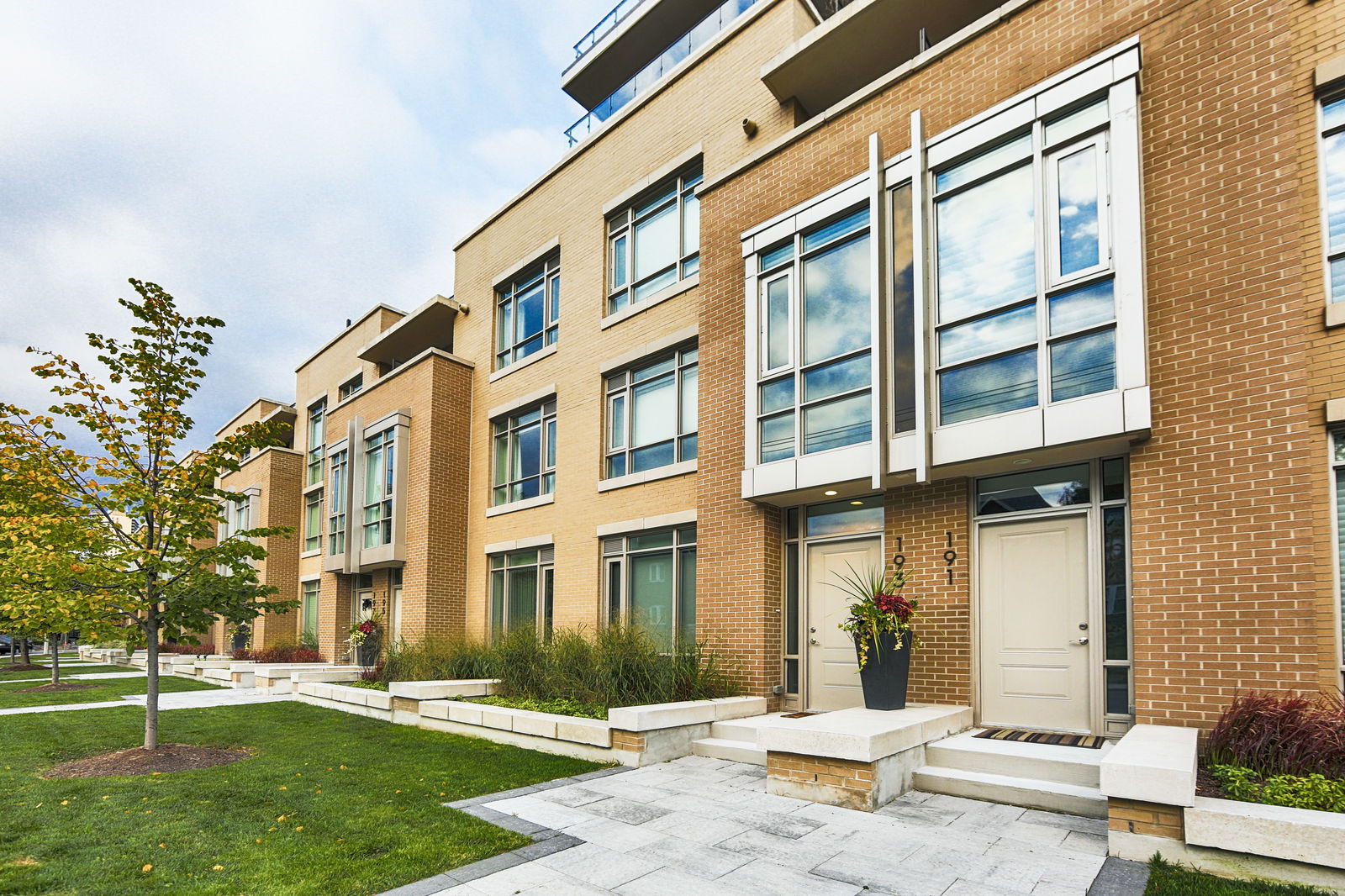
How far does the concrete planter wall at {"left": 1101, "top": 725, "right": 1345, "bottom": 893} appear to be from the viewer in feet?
16.3

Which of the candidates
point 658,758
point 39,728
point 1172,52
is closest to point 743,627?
point 658,758

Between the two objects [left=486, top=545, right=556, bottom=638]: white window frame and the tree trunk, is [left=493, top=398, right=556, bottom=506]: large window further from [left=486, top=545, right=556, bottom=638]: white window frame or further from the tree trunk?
the tree trunk

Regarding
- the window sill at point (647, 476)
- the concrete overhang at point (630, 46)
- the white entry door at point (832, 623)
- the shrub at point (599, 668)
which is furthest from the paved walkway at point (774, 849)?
the concrete overhang at point (630, 46)

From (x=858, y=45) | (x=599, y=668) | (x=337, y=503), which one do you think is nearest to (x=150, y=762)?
(x=599, y=668)

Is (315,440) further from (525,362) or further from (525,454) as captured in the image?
(525,362)

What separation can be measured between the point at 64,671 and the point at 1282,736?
33386mm

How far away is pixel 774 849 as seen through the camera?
6.11 meters

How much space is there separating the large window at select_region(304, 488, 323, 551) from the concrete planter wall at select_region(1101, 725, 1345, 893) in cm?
2425

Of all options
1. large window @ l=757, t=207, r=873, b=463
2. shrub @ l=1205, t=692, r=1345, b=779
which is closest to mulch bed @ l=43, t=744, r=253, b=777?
large window @ l=757, t=207, r=873, b=463

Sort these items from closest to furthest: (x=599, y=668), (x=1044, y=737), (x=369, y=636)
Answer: (x=1044, y=737)
(x=599, y=668)
(x=369, y=636)

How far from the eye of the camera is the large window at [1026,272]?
8.19 metres

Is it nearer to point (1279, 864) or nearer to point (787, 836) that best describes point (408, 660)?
point (787, 836)

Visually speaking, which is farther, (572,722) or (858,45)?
(858,45)

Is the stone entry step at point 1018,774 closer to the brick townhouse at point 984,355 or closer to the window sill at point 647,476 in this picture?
the brick townhouse at point 984,355
